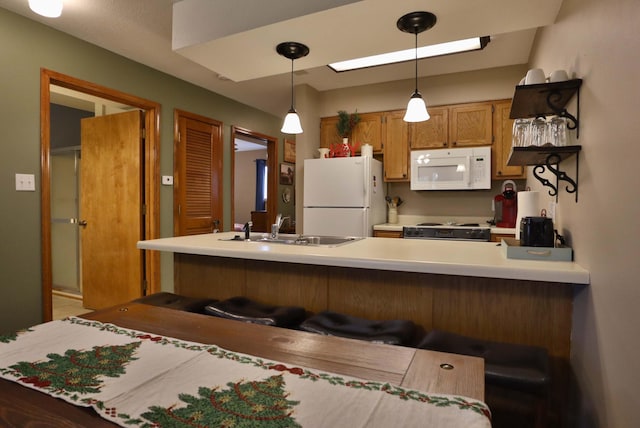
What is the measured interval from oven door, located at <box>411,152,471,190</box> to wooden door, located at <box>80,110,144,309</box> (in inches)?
112

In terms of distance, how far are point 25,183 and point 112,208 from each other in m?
1.08

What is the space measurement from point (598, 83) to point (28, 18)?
11.4ft

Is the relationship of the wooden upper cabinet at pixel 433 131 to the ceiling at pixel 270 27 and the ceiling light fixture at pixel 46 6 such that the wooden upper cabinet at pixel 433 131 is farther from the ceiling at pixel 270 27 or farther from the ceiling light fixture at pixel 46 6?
the ceiling light fixture at pixel 46 6

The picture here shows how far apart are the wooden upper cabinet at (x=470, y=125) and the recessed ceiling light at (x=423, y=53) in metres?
0.75

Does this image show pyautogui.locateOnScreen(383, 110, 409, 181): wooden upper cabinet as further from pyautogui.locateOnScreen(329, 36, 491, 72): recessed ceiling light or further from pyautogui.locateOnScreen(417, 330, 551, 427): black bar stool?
pyautogui.locateOnScreen(417, 330, 551, 427): black bar stool

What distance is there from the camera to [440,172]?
3824 millimetres

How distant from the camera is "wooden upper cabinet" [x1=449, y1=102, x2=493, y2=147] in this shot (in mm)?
3746

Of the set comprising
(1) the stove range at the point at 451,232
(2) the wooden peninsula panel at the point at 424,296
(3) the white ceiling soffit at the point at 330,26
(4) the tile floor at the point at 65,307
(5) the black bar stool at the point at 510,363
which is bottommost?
(4) the tile floor at the point at 65,307

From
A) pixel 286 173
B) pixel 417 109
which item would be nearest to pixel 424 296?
pixel 417 109

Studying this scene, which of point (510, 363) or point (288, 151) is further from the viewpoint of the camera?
point (288, 151)

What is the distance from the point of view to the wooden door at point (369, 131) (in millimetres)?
4191

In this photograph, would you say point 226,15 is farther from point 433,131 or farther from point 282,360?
point 433,131

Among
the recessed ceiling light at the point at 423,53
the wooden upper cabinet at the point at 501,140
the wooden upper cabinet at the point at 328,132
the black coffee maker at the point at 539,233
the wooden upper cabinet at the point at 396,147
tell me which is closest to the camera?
the black coffee maker at the point at 539,233

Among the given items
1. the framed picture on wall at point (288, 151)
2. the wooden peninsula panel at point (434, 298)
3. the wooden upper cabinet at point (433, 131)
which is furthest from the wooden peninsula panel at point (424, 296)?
the framed picture on wall at point (288, 151)
